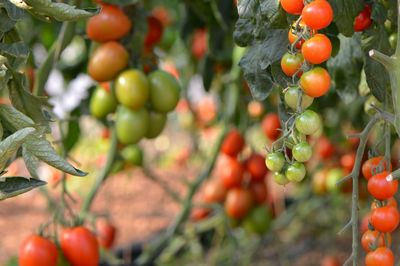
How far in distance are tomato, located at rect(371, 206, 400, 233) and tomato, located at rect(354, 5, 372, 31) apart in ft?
0.76

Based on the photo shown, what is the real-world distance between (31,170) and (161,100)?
535mm

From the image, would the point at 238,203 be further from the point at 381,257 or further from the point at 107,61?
the point at 381,257

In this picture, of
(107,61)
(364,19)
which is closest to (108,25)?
(107,61)

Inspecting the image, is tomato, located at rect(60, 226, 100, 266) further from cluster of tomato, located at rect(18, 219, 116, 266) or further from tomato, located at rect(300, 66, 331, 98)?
tomato, located at rect(300, 66, 331, 98)

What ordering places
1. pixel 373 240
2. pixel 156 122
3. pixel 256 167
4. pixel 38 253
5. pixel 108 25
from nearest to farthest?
pixel 373 240
pixel 38 253
pixel 108 25
pixel 156 122
pixel 256 167

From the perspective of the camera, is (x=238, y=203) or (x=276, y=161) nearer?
(x=276, y=161)

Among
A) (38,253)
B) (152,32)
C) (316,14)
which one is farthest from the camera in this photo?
(152,32)

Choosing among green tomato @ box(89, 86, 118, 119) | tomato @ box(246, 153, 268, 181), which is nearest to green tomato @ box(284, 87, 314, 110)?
green tomato @ box(89, 86, 118, 119)

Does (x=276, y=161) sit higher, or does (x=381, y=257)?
(x=276, y=161)

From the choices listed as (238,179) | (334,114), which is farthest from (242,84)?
(334,114)

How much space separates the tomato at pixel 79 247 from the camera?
1.13 meters

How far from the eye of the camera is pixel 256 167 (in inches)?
69.7

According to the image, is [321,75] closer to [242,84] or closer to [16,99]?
[16,99]

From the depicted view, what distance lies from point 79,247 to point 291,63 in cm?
57
